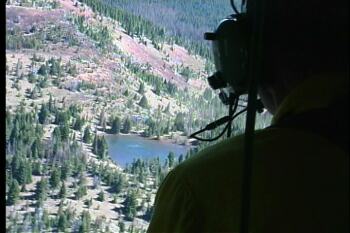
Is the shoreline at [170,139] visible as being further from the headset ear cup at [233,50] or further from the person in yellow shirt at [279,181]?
the person in yellow shirt at [279,181]

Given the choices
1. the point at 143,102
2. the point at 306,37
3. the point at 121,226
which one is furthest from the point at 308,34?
the point at 121,226

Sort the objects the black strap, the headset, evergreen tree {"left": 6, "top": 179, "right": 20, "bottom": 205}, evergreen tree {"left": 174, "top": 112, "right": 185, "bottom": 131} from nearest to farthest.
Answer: the black strap
the headset
evergreen tree {"left": 6, "top": 179, "right": 20, "bottom": 205}
evergreen tree {"left": 174, "top": 112, "right": 185, "bottom": 131}

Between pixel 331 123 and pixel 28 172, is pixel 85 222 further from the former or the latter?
pixel 331 123

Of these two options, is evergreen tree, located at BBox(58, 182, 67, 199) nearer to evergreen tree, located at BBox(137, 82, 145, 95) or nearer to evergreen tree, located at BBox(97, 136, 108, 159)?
evergreen tree, located at BBox(97, 136, 108, 159)

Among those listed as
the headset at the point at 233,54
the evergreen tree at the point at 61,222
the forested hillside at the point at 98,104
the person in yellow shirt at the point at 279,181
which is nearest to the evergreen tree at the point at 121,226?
the forested hillside at the point at 98,104

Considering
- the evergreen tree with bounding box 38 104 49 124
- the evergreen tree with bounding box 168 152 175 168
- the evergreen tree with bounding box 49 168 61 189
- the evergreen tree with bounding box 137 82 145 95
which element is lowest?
the evergreen tree with bounding box 49 168 61 189

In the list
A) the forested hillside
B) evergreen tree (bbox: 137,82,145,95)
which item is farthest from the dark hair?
evergreen tree (bbox: 137,82,145,95)

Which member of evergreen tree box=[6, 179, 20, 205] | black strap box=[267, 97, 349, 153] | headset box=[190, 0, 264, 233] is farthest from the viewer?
evergreen tree box=[6, 179, 20, 205]
